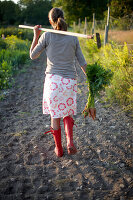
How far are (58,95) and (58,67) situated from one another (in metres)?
0.32

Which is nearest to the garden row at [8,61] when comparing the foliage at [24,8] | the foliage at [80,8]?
the foliage at [24,8]

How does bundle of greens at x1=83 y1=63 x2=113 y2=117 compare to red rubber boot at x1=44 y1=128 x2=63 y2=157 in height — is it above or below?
above

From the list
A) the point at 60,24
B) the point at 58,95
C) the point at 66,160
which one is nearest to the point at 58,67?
the point at 58,95

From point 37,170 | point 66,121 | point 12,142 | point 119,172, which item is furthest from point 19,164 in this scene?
point 119,172

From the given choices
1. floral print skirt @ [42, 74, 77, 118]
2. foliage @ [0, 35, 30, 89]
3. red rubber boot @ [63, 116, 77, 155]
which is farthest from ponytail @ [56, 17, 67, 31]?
foliage @ [0, 35, 30, 89]

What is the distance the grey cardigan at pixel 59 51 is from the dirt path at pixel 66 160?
1.10 metres

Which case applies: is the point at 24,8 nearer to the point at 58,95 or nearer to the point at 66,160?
the point at 58,95

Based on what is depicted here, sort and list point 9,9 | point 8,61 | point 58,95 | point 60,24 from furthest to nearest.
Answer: point 9,9 → point 8,61 → point 58,95 → point 60,24

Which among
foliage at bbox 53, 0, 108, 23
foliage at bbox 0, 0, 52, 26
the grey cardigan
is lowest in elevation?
the grey cardigan

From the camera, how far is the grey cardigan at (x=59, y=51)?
209 cm

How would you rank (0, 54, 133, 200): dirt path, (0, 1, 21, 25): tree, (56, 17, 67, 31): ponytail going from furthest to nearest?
(0, 1, 21, 25): tree → (56, 17, 67, 31): ponytail → (0, 54, 133, 200): dirt path

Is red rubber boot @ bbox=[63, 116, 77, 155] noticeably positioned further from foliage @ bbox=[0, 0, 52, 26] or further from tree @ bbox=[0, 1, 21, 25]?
tree @ bbox=[0, 1, 21, 25]

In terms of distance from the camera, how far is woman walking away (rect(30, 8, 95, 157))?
209 cm

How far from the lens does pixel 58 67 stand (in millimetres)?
2162
